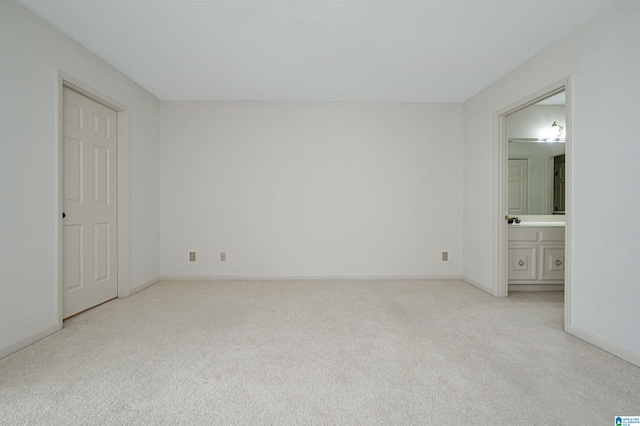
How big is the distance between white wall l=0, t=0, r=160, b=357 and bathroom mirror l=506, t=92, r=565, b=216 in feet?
16.1

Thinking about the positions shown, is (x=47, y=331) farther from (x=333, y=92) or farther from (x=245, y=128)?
(x=333, y=92)

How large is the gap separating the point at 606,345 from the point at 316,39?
3198mm

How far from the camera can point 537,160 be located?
4082 millimetres

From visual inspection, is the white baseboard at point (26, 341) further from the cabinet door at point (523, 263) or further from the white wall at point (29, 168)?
the cabinet door at point (523, 263)

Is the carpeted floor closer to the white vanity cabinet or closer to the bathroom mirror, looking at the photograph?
the white vanity cabinet

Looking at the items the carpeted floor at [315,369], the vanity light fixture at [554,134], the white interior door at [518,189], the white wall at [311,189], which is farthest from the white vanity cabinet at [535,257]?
the vanity light fixture at [554,134]

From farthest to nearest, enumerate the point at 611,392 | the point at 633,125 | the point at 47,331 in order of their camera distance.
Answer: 1. the point at 47,331
2. the point at 633,125
3. the point at 611,392

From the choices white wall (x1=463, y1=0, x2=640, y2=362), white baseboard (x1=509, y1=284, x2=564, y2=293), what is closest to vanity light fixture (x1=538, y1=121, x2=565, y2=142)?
white wall (x1=463, y1=0, x2=640, y2=362)

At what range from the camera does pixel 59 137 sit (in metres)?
2.47

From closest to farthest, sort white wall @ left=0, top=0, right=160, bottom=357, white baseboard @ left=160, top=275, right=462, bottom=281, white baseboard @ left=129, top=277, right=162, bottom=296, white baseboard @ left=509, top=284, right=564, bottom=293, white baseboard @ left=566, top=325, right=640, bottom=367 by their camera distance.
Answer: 1. white baseboard @ left=566, top=325, right=640, bottom=367
2. white wall @ left=0, top=0, right=160, bottom=357
3. white baseboard @ left=129, top=277, right=162, bottom=296
4. white baseboard @ left=509, top=284, right=564, bottom=293
5. white baseboard @ left=160, top=275, right=462, bottom=281

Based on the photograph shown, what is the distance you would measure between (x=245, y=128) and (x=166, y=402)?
350 centimetres

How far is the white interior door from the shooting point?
4.05 metres

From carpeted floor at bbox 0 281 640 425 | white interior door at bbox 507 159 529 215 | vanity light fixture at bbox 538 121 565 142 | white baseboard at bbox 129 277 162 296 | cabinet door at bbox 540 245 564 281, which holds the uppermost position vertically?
vanity light fixture at bbox 538 121 565 142

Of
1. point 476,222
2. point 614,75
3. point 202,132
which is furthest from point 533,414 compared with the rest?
point 202,132
